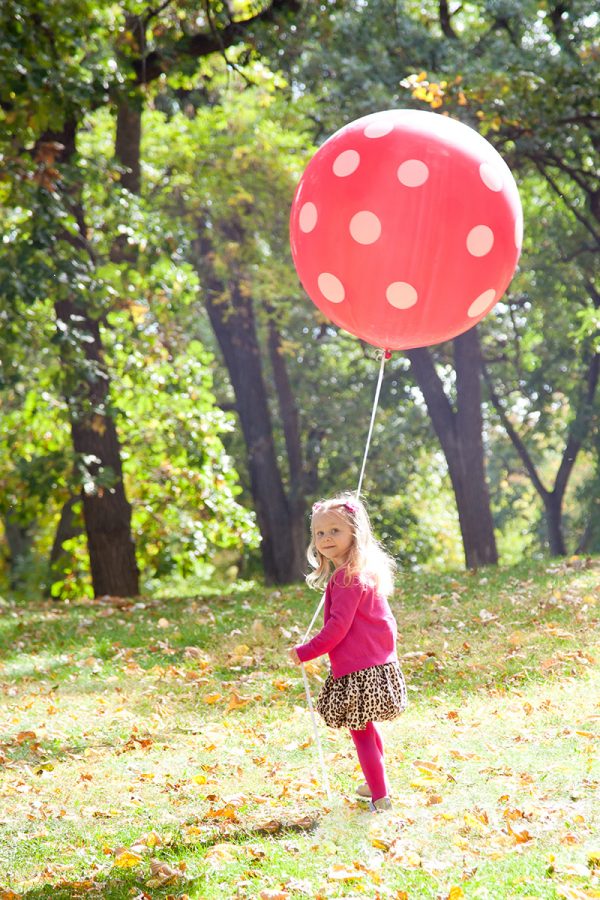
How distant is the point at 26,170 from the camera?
918 cm

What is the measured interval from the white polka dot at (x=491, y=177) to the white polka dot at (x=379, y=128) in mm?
473

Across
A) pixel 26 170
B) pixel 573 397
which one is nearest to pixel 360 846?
pixel 26 170

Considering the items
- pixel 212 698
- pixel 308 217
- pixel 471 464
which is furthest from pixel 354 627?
pixel 471 464

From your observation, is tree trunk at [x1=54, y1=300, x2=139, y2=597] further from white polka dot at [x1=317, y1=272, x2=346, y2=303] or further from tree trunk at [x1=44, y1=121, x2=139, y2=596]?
white polka dot at [x1=317, y1=272, x2=346, y2=303]

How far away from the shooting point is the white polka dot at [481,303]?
4.86 meters

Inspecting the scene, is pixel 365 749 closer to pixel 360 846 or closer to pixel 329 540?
pixel 360 846

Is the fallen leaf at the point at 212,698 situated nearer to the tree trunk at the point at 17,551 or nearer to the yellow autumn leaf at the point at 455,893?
the yellow autumn leaf at the point at 455,893

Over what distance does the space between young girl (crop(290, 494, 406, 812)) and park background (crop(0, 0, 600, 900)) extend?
49 centimetres

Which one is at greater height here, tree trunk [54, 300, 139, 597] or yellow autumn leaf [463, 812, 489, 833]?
tree trunk [54, 300, 139, 597]

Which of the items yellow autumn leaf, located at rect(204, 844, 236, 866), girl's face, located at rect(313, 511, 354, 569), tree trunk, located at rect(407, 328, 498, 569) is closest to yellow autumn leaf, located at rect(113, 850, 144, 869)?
yellow autumn leaf, located at rect(204, 844, 236, 866)

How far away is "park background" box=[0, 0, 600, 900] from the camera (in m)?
8.63

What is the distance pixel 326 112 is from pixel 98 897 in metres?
12.7

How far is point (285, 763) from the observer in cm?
524

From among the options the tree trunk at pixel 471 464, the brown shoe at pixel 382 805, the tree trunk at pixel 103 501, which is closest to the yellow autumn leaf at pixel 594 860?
the brown shoe at pixel 382 805
